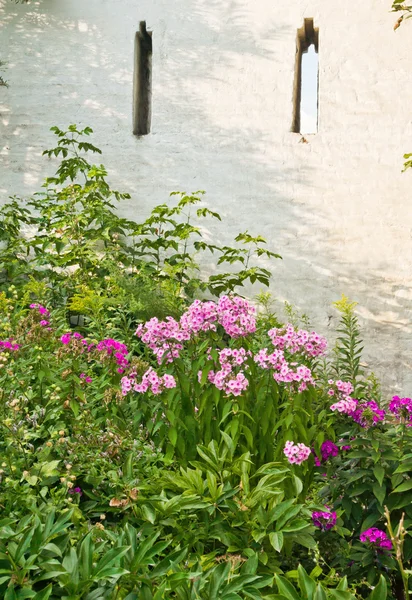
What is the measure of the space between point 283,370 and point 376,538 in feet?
2.99

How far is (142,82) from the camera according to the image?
6.96 meters

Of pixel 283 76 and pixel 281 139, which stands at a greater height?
pixel 283 76

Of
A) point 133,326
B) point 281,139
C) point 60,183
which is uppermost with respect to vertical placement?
point 281,139

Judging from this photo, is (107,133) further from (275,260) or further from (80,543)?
(80,543)

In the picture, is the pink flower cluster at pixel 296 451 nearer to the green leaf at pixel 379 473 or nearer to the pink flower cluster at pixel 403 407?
the green leaf at pixel 379 473

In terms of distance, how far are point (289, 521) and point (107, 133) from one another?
487 cm

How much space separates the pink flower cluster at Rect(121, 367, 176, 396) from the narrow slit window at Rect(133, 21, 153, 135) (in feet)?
12.3

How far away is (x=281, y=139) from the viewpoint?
645 cm

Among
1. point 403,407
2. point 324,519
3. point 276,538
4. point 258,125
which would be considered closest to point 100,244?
point 258,125

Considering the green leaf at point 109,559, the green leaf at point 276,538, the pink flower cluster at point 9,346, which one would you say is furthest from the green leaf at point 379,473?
the pink flower cluster at point 9,346

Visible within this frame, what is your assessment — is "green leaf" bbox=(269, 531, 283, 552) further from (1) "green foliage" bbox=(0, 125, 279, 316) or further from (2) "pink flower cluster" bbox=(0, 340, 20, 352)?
(1) "green foliage" bbox=(0, 125, 279, 316)

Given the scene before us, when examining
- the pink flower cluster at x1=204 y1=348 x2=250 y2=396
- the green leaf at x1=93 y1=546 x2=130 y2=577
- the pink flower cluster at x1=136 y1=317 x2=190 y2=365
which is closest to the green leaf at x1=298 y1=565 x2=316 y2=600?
the green leaf at x1=93 y1=546 x2=130 y2=577

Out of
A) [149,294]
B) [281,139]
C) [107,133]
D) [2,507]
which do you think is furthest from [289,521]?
[107,133]

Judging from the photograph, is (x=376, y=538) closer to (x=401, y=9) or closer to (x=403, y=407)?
(x=403, y=407)
